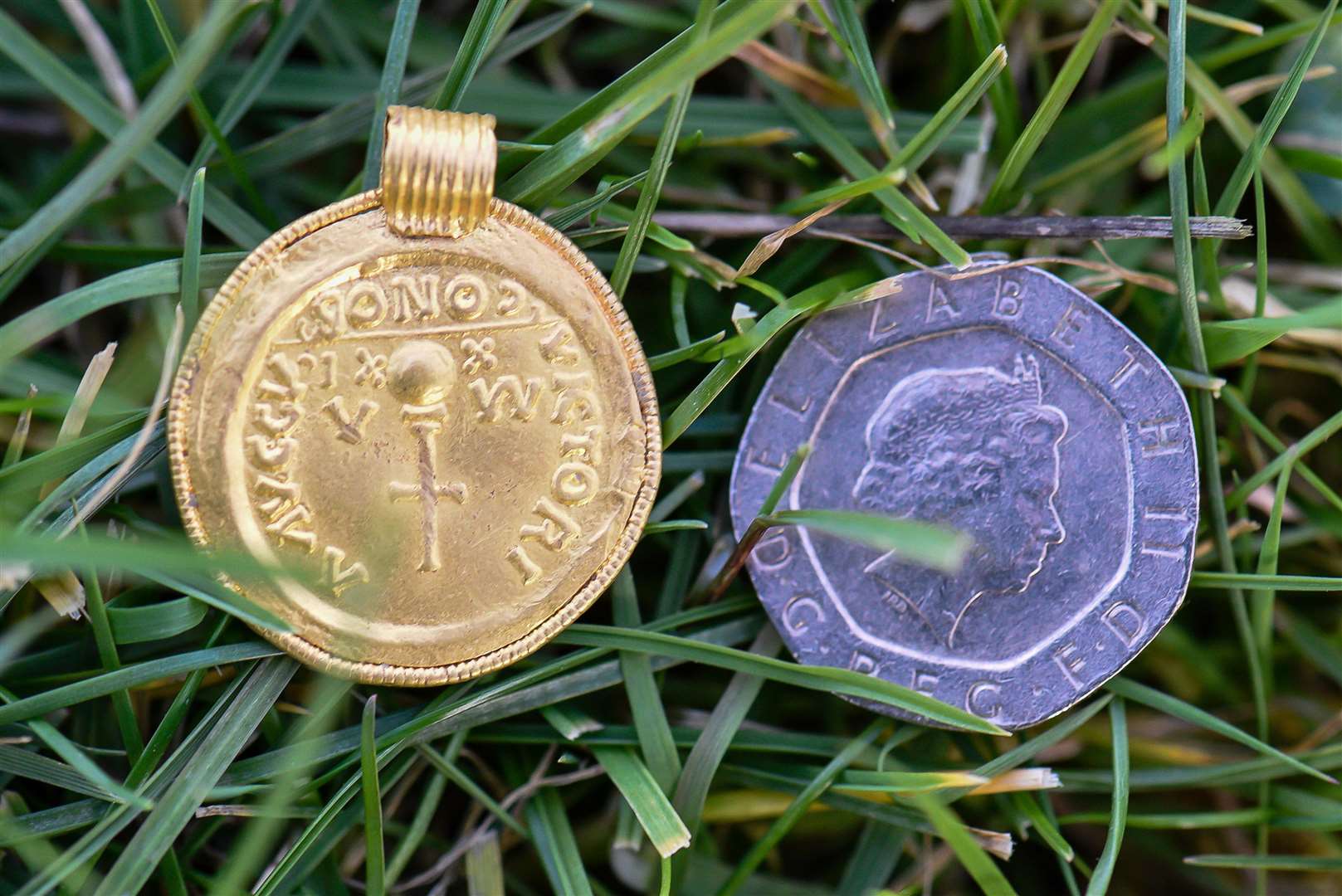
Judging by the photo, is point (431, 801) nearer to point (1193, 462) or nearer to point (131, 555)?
point (131, 555)

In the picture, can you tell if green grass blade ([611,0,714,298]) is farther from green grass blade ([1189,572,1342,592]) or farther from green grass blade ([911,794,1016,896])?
green grass blade ([1189,572,1342,592])

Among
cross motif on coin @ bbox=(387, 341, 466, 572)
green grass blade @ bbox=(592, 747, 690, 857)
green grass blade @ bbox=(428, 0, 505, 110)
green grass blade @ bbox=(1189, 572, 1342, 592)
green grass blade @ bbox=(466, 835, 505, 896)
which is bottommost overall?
green grass blade @ bbox=(466, 835, 505, 896)

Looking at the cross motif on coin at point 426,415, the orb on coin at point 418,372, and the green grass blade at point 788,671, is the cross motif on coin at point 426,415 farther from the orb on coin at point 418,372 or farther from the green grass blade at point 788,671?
the green grass blade at point 788,671

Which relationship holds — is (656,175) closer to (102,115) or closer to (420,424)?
(420,424)

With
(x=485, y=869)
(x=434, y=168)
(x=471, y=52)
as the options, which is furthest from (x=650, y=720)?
(x=471, y=52)

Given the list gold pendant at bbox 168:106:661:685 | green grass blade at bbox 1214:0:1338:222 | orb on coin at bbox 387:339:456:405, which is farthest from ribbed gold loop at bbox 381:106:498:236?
green grass blade at bbox 1214:0:1338:222
